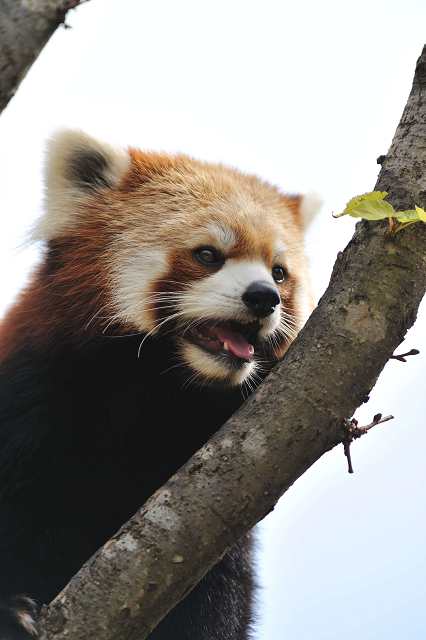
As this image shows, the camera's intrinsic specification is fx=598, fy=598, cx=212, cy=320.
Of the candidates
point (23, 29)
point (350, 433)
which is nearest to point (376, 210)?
point (350, 433)

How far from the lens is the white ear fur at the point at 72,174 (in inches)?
135

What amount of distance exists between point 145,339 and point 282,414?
138 cm

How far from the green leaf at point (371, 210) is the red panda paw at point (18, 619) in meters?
1.79

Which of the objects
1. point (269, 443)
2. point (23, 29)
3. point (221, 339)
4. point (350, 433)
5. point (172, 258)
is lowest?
point (269, 443)

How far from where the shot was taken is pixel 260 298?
2869 millimetres

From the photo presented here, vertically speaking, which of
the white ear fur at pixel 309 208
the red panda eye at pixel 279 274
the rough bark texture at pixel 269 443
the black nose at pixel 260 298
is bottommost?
the rough bark texture at pixel 269 443

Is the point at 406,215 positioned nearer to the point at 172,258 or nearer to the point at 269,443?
the point at 269,443

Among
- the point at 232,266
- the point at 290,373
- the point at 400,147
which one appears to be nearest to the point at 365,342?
the point at 290,373

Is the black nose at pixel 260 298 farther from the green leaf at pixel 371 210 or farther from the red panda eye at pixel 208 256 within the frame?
the green leaf at pixel 371 210

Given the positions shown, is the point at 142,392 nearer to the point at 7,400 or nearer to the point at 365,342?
the point at 7,400

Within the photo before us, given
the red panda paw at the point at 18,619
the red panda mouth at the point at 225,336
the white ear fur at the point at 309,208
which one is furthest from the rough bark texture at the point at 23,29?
the white ear fur at the point at 309,208

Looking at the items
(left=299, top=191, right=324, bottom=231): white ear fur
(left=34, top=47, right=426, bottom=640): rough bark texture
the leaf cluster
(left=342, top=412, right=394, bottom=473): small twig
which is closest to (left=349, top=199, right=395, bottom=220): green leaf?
the leaf cluster

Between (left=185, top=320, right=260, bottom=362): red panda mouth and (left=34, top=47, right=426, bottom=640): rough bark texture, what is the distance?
3.12 feet

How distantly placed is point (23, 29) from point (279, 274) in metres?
2.08
